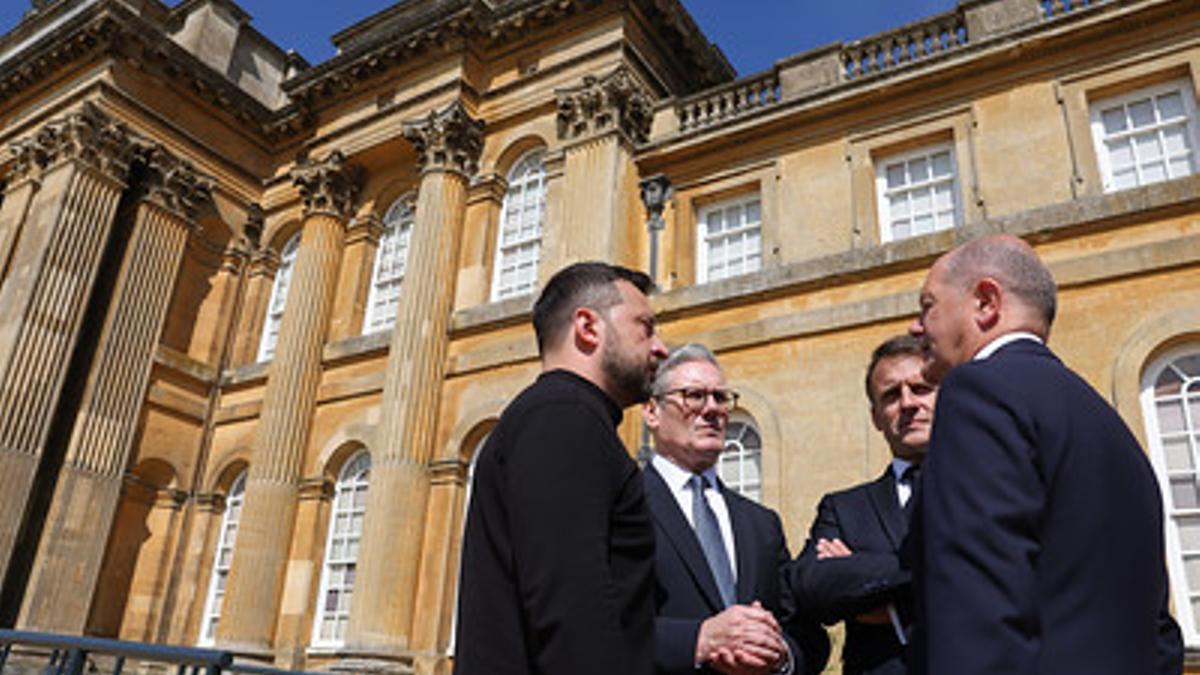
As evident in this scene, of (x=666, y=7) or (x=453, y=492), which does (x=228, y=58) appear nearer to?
(x=666, y=7)

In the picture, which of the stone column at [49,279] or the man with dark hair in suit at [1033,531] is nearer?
the man with dark hair in suit at [1033,531]

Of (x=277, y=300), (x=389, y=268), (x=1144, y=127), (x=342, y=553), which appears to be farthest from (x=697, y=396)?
(x=277, y=300)

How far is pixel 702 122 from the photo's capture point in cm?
1328

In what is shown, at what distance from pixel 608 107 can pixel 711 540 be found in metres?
11.3

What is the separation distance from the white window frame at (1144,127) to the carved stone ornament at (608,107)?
647cm

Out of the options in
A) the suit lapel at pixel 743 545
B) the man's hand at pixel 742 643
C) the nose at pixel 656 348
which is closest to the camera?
the man's hand at pixel 742 643

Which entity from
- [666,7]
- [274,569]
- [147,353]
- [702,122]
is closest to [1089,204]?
[702,122]

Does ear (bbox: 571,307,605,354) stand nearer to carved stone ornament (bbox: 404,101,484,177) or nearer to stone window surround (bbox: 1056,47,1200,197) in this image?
stone window surround (bbox: 1056,47,1200,197)

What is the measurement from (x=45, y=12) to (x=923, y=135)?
1933 cm

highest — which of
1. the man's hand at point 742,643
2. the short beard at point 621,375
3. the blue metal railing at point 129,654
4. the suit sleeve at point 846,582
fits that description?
the short beard at point 621,375

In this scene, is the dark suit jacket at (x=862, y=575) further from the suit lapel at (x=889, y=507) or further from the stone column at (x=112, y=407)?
the stone column at (x=112, y=407)

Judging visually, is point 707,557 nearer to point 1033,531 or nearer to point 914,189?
point 1033,531

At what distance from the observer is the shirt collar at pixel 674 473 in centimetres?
299

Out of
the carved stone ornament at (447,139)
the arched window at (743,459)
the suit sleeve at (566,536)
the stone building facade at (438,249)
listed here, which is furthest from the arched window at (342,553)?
the suit sleeve at (566,536)
